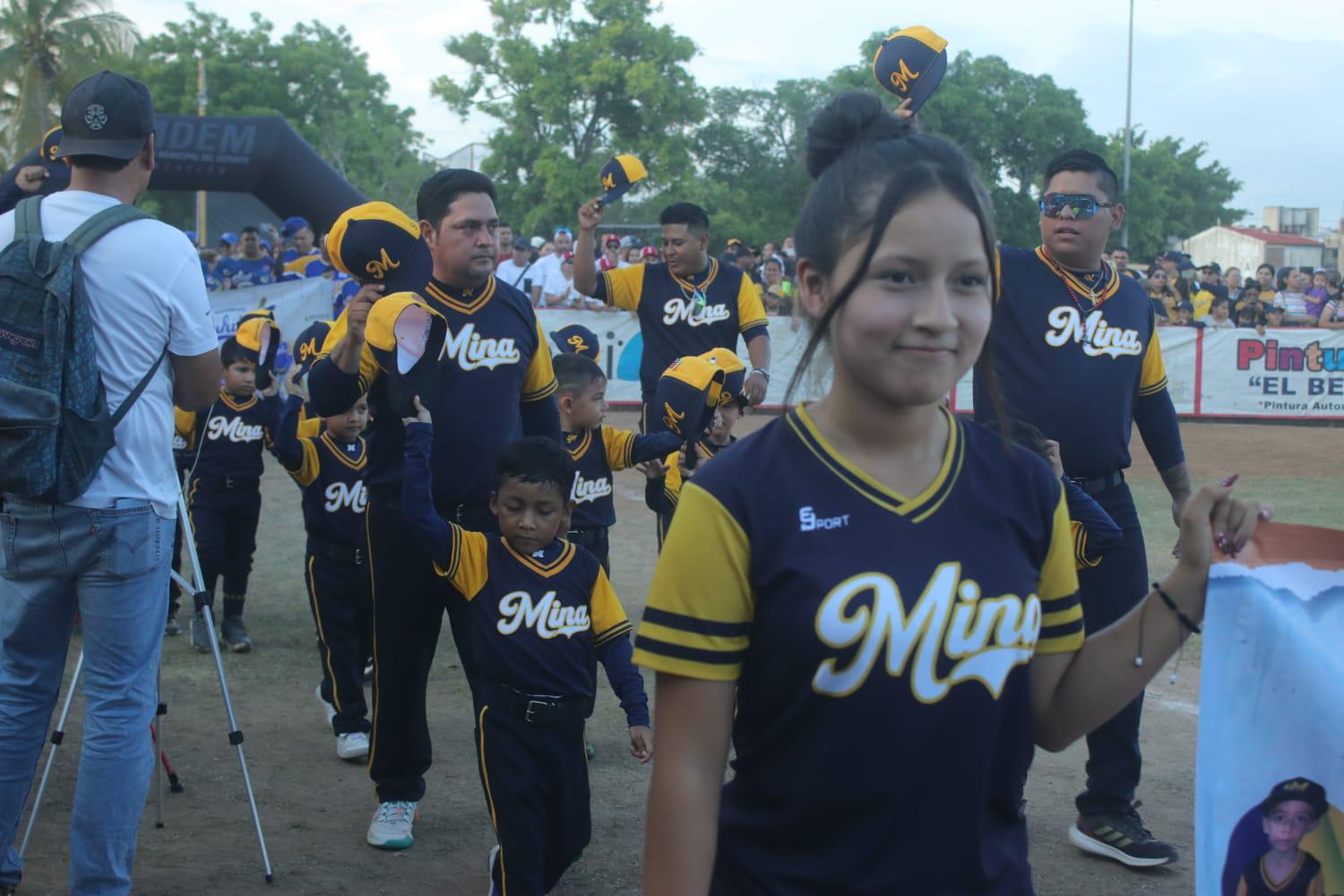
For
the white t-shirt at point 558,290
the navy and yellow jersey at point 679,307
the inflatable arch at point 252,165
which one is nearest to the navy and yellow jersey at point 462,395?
the navy and yellow jersey at point 679,307

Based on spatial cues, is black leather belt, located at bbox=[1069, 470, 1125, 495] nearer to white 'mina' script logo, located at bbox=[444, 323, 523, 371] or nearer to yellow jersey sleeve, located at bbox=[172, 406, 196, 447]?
white 'mina' script logo, located at bbox=[444, 323, 523, 371]

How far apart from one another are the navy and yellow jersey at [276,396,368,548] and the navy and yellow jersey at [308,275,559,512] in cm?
184

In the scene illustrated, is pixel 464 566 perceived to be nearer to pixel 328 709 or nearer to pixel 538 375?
pixel 538 375

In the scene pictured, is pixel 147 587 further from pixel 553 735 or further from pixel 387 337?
pixel 553 735

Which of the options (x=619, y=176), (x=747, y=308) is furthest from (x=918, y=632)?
(x=747, y=308)

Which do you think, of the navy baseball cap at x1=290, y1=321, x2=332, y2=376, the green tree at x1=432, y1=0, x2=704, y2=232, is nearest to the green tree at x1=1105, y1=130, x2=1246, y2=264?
the green tree at x1=432, y1=0, x2=704, y2=232

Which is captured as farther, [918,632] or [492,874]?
[492,874]

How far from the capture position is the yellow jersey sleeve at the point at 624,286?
25.2ft

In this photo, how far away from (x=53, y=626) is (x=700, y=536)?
275cm

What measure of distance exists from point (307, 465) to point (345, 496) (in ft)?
0.93

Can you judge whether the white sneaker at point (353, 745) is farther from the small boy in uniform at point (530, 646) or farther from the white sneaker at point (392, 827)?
the small boy in uniform at point (530, 646)

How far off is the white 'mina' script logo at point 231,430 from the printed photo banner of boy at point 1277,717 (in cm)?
656

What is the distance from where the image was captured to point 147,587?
3855mm

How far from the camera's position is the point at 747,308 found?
25.3ft
